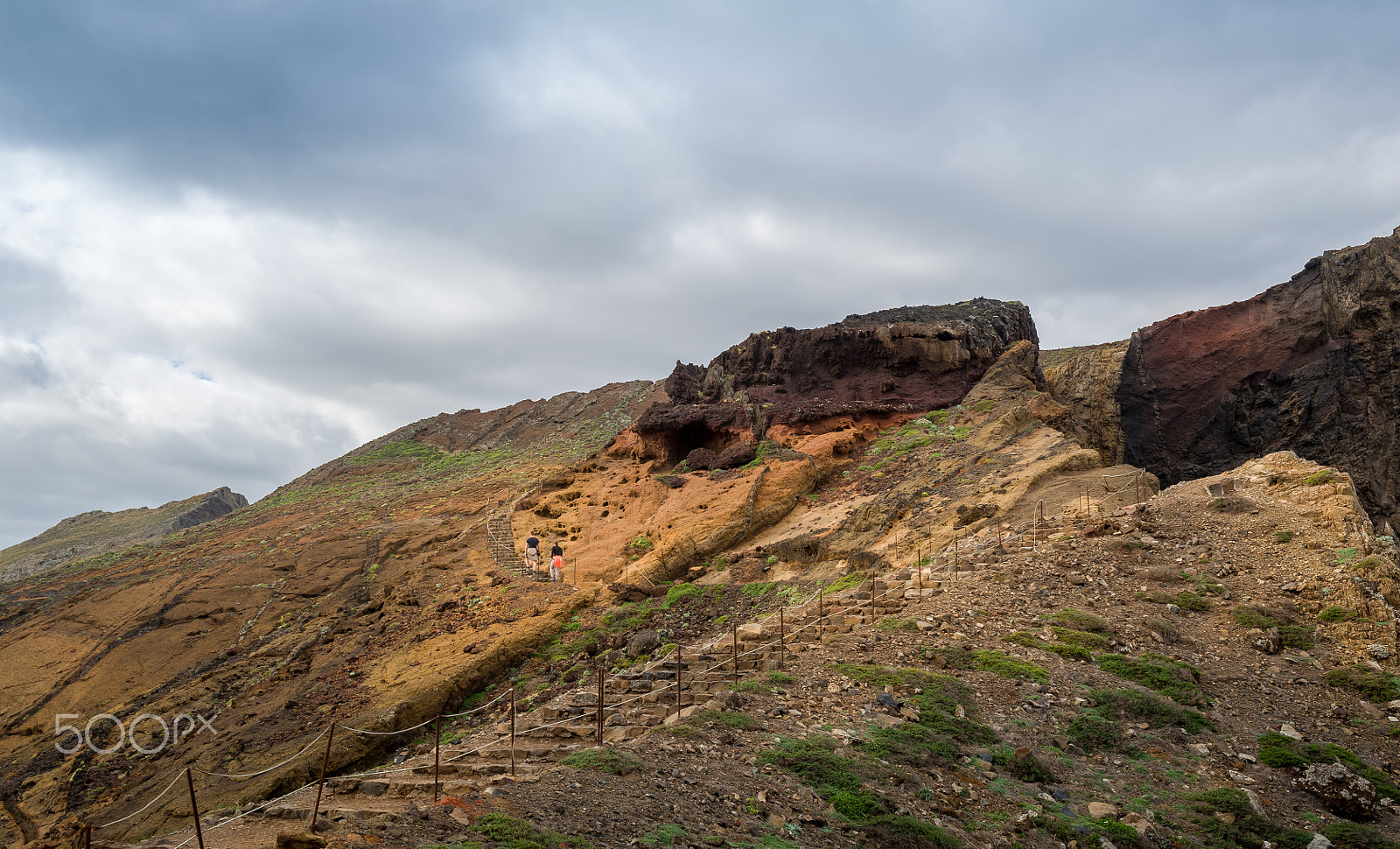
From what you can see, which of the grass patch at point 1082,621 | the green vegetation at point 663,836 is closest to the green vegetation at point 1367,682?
Answer: the grass patch at point 1082,621

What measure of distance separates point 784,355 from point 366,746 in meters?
23.6

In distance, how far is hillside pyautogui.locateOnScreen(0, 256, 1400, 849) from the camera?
773cm

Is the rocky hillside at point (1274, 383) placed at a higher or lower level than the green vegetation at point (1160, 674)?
higher

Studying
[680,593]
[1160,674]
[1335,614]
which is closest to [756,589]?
[680,593]

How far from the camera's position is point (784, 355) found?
3328cm

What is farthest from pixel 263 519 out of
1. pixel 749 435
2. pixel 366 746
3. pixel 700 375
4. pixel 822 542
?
pixel 822 542

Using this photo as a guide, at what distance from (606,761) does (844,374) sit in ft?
83.4

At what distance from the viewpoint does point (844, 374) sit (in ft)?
104

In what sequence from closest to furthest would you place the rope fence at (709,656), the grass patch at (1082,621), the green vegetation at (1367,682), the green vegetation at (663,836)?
the green vegetation at (663,836)
the rope fence at (709,656)
the green vegetation at (1367,682)
the grass patch at (1082,621)

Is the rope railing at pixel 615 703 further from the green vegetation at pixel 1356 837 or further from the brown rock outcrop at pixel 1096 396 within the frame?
the brown rock outcrop at pixel 1096 396

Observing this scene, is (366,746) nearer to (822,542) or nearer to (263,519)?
(822,542)

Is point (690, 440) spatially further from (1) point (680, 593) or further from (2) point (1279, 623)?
(2) point (1279, 623)

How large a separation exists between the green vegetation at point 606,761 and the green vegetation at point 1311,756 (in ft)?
25.7

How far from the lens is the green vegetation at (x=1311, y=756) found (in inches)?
332
